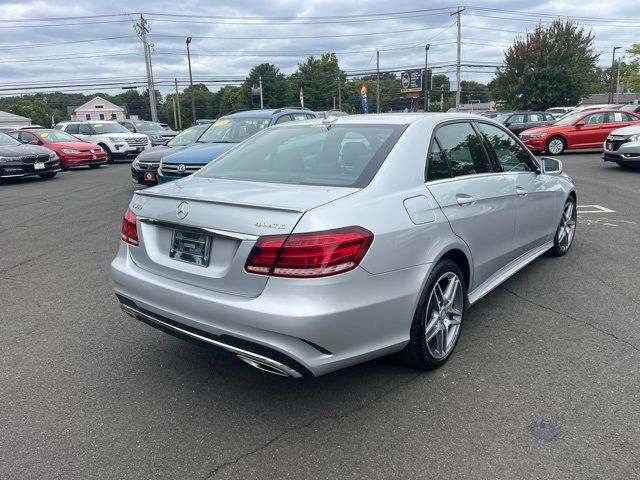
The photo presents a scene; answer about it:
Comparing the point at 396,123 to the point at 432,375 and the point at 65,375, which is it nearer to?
the point at 432,375

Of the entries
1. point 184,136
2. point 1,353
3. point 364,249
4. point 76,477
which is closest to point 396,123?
point 364,249

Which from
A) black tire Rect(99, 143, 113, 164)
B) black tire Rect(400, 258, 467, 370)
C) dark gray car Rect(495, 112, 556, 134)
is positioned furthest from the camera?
dark gray car Rect(495, 112, 556, 134)

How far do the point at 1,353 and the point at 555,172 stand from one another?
198 inches

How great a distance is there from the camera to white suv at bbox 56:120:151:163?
2033 cm

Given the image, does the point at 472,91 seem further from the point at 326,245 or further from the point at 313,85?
the point at 326,245

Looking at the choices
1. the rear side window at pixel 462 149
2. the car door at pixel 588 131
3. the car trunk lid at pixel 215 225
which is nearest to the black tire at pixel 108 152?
the car door at pixel 588 131

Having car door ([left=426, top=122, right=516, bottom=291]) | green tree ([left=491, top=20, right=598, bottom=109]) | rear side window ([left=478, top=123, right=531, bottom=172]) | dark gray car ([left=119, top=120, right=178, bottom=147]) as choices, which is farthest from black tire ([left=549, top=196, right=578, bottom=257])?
green tree ([left=491, top=20, right=598, bottom=109])

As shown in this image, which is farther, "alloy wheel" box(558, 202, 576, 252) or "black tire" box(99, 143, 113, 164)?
"black tire" box(99, 143, 113, 164)

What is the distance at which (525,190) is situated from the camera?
173 inches

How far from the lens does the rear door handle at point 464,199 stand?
335cm

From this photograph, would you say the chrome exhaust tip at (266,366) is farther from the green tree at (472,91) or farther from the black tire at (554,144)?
the green tree at (472,91)

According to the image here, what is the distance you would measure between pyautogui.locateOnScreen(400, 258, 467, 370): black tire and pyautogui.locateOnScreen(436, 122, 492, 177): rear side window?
2.33 ft

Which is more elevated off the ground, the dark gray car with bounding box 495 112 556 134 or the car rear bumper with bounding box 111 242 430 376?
the dark gray car with bounding box 495 112 556 134

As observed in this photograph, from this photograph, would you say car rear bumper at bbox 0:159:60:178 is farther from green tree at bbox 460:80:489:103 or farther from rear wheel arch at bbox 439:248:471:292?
green tree at bbox 460:80:489:103
